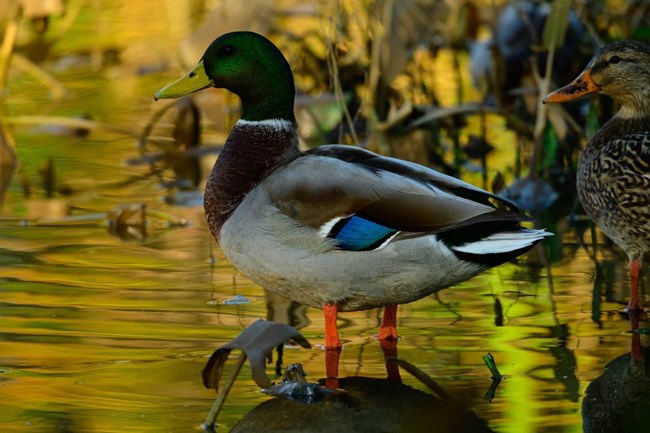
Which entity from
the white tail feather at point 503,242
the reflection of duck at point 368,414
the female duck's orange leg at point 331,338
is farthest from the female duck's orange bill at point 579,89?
the reflection of duck at point 368,414

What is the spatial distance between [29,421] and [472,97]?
6620 mm

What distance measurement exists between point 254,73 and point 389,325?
1105 mm

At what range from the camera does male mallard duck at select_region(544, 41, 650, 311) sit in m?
5.35

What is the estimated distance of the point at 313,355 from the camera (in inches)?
185

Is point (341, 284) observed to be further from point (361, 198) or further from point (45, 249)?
point (45, 249)

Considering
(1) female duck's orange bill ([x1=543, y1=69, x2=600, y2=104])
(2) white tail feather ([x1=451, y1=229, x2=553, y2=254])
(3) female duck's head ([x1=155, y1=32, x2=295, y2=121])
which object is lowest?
(2) white tail feather ([x1=451, y1=229, x2=553, y2=254])

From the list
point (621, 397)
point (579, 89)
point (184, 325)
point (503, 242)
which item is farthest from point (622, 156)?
point (184, 325)

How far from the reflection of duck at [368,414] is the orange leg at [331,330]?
431mm

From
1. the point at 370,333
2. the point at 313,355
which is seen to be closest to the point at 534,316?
the point at 370,333

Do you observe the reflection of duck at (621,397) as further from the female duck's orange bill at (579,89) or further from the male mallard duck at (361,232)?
the female duck's orange bill at (579,89)

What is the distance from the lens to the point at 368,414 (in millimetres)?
4043

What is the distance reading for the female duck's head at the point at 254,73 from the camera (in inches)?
201

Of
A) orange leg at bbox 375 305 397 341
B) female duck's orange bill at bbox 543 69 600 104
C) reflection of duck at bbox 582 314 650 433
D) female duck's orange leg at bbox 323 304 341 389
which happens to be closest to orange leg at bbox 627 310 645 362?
reflection of duck at bbox 582 314 650 433

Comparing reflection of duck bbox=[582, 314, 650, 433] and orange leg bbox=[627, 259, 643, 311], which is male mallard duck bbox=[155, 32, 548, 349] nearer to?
reflection of duck bbox=[582, 314, 650, 433]
